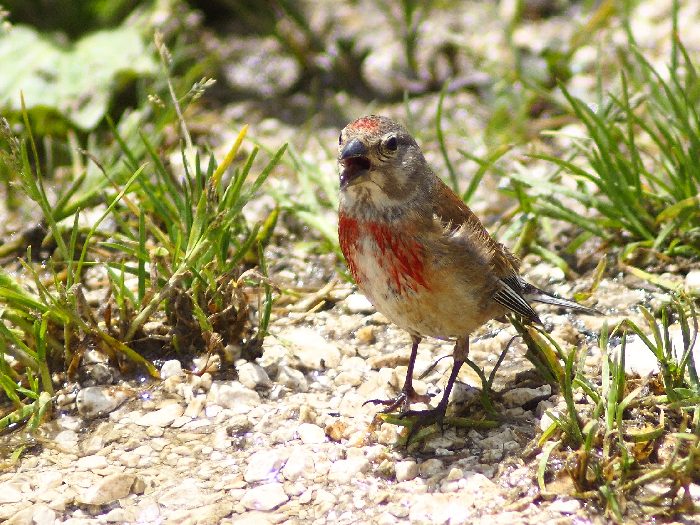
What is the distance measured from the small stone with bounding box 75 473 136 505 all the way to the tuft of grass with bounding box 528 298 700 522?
138cm

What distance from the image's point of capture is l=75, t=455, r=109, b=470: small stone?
130 inches

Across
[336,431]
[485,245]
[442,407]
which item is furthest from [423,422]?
[485,245]

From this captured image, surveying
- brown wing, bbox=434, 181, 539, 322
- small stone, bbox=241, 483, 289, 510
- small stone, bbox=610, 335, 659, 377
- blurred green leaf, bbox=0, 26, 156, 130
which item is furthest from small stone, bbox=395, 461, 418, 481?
blurred green leaf, bbox=0, 26, 156, 130

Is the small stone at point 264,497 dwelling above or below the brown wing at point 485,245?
below

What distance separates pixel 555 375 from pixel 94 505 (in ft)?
5.60

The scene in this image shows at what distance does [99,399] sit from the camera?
362 cm

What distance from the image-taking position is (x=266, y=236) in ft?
15.4

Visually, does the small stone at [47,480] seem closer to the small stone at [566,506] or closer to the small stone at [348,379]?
the small stone at [348,379]

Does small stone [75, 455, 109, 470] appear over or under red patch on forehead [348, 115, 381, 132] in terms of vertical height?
under

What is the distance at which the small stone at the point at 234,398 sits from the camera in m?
3.67

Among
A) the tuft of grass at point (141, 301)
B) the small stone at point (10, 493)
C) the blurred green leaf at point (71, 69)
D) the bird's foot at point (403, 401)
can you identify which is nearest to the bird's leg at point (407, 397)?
the bird's foot at point (403, 401)

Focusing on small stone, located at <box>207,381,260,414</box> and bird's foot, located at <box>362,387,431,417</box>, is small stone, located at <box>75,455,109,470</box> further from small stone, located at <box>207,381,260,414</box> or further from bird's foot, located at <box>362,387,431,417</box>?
bird's foot, located at <box>362,387,431,417</box>

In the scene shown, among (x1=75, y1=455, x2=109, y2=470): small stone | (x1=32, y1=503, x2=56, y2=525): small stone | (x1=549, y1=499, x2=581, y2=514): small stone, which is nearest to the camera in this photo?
(x1=549, y1=499, x2=581, y2=514): small stone

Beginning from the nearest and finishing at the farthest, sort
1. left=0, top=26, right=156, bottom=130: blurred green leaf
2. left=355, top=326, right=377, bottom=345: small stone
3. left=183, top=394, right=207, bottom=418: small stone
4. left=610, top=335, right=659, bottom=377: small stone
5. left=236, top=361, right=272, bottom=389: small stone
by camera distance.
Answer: left=610, top=335, right=659, bottom=377: small stone, left=183, top=394, right=207, bottom=418: small stone, left=236, top=361, right=272, bottom=389: small stone, left=355, top=326, right=377, bottom=345: small stone, left=0, top=26, right=156, bottom=130: blurred green leaf
